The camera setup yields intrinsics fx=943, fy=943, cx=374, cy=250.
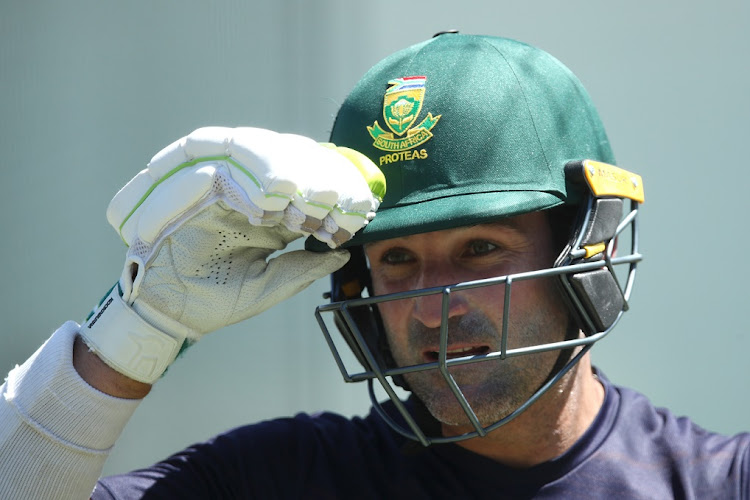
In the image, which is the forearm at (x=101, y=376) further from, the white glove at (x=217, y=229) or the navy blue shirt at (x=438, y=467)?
the navy blue shirt at (x=438, y=467)

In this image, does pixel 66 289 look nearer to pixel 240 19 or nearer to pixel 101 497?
pixel 240 19

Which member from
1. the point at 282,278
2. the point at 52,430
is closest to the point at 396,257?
the point at 282,278

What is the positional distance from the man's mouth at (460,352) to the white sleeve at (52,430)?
1.76ft

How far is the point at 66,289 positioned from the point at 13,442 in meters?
1.16

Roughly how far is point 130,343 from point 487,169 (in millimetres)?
658

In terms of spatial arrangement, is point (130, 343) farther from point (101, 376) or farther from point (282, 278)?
point (282, 278)

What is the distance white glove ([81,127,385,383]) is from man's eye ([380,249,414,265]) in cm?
10

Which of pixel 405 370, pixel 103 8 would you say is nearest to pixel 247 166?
pixel 405 370

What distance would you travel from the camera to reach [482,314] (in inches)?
64.6

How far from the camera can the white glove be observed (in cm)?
140

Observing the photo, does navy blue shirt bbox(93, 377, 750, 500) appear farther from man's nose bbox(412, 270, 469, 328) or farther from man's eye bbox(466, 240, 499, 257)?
man's eye bbox(466, 240, 499, 257)

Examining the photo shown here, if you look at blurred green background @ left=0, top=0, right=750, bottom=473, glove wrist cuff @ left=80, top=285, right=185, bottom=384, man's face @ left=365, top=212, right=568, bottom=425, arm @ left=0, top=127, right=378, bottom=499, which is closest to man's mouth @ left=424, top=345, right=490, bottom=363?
man's face @ left=365, top=212, right=568, bottom=425

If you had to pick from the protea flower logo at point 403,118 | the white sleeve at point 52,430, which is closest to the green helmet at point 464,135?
the protea flower logo at point 403,118

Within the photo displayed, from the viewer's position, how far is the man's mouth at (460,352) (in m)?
1.64
